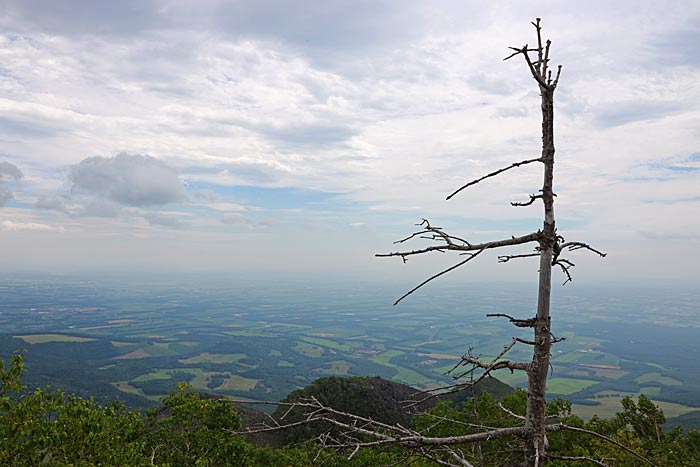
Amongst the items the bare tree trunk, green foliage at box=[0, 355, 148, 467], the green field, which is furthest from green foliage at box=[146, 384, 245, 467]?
the green field

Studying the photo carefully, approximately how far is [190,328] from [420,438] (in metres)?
201

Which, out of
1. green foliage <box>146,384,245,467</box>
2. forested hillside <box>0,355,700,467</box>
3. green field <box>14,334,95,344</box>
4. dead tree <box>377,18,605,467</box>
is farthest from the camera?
green field <box>14,334,95,344</box>

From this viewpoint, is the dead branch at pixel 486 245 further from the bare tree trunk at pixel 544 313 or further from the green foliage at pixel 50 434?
the green foliage at pixel 50 434

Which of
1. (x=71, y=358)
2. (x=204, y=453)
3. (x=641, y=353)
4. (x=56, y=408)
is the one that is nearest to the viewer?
(x=56, y=408)

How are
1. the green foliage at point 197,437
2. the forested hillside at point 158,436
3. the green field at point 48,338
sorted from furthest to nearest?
the green field at point 48,338, the green foliage at point 197,437, the forested hillside at point 158,436

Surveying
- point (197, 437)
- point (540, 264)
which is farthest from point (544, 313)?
point (197, 437)

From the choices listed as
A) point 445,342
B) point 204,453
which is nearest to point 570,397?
point 445,342

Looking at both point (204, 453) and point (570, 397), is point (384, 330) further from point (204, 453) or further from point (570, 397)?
point (204, 453)

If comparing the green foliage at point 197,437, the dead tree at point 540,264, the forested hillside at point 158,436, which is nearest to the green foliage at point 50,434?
the forested hillside at point 158,436

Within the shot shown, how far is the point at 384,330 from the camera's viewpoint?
186875mm

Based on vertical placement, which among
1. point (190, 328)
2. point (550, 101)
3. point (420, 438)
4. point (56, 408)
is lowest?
point (190, 328)

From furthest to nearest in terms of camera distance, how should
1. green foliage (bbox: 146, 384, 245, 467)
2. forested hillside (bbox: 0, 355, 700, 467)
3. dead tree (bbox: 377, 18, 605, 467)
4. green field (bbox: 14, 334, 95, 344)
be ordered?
green field (bbox: 14, 334, 95, 344) < green foliage (bbox: 146, 384, 245, 467) < forested hillside (bbox: 0, 355, 700, 467) < dead tree (bbox: 377, 18, 605, 467)

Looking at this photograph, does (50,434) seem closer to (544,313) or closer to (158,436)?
(158,436)

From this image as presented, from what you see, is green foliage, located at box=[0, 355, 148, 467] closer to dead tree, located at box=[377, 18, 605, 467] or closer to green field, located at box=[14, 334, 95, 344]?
dead tree, located at box=[377, 18, 605, 467]
